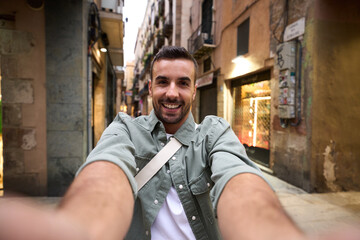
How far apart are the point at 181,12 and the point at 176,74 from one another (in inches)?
609

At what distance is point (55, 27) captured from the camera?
3592 millimetres

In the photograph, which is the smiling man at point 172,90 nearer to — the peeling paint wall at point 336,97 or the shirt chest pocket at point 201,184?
the shirt chest pocket at point 201,184

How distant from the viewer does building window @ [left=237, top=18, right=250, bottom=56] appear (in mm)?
7285

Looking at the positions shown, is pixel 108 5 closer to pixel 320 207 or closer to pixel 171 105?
pixel 171 105

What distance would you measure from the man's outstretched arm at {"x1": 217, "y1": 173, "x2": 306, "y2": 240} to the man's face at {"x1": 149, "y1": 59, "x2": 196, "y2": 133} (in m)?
0.72

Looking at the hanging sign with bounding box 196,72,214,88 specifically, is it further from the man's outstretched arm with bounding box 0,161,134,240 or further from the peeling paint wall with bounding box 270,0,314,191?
the man's outstretched arm with bounding box 0,161,134,240

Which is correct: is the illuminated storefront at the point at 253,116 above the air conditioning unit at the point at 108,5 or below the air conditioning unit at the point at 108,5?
below

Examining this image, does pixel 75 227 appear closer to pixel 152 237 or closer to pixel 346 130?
pixel 152 237

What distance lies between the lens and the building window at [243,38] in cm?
729

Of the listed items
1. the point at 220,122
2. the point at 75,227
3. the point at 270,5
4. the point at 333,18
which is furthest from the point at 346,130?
the point at 75,227

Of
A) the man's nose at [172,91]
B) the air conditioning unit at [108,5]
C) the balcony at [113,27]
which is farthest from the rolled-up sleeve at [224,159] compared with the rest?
the air conditioning unit at [108,5]

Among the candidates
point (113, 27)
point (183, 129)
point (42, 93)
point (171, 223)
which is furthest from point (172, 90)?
point (113, 27)

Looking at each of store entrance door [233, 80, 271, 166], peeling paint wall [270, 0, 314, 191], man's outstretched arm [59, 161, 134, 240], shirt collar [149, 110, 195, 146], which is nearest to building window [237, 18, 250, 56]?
store entrance door [233, 80, 271, 166]

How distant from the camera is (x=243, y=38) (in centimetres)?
756
